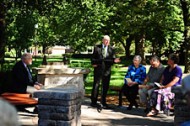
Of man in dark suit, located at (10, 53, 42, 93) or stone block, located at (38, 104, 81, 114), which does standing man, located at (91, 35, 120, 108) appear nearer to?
man in dark suit, located at (10, 53, 42, 93)

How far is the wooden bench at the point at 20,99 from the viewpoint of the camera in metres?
7.29

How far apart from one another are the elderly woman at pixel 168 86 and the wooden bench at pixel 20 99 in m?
2.50

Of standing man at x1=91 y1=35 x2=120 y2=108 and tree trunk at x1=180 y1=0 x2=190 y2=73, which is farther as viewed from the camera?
tree trunk at x1=180 y1=0 x2=190 y2=73

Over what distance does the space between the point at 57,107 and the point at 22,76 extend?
2169 millimetres

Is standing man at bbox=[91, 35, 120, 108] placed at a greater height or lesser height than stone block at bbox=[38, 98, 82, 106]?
greater

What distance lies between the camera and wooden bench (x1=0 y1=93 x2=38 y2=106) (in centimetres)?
729

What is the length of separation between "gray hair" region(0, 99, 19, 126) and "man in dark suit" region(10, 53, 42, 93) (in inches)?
252

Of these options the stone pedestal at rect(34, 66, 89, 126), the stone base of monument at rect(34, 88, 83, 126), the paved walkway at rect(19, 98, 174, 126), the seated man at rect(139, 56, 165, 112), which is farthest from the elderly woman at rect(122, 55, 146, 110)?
the stone base of monument at rect(34, 88, 83, 126)

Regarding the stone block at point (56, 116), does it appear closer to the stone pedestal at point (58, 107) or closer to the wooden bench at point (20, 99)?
the stone pedestal at point (58, 107)

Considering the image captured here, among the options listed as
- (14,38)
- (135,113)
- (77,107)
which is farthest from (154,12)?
(14,38)

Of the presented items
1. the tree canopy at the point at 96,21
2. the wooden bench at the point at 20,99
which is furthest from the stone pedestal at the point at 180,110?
the tree canopy at the point at 96,21

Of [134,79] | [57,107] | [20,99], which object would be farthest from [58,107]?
[134,79]

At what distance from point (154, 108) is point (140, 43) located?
2147 cm

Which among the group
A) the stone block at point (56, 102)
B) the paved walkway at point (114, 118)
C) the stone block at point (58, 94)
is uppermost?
the stone block at point (58, 94)
